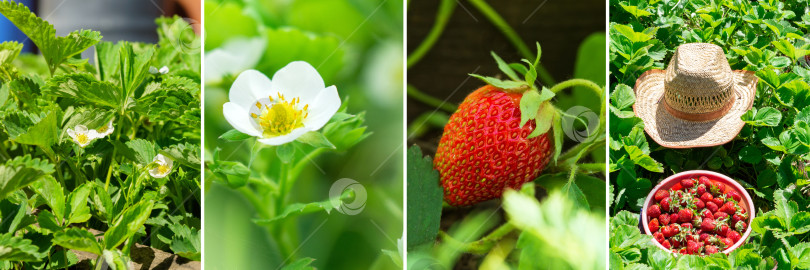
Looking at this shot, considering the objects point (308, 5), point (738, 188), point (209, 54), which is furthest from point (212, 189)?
point (738, 188)

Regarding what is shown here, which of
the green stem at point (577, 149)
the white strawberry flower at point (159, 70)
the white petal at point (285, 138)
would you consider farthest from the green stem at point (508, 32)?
the white strawberry flower at point (159, 70)

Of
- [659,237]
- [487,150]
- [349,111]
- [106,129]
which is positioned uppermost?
[106,129]

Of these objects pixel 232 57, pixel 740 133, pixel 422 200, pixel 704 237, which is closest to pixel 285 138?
pixel 232 57

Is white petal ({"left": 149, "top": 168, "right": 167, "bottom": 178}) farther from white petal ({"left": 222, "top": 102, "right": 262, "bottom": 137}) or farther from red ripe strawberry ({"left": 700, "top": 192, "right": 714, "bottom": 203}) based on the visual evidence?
red ripe strawberry ({"left": 700, "top": 192, "right": 714, "bottom": 203})

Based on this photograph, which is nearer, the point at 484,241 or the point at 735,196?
the point at 484,241

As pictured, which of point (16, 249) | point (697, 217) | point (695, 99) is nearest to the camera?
point (16, 249)

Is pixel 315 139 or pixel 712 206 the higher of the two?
pixel 315 139

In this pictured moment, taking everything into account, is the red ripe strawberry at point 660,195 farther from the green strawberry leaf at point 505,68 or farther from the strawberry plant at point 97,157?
the strawberry plant at point 97,157

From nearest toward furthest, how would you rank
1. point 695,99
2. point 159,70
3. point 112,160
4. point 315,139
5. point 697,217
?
point 315,139, point 112,160, point 159,70, point 697,217, point 695,99

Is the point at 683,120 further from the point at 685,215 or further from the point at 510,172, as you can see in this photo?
the point at 510,172
